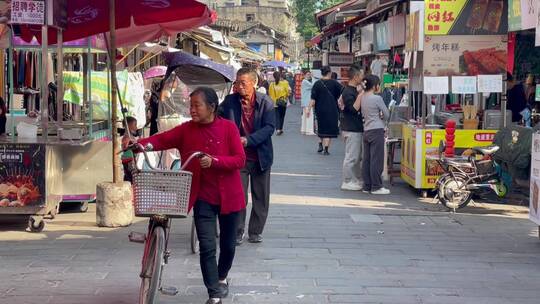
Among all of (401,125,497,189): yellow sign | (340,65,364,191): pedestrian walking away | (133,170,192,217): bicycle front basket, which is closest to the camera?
(133,170,192,217): bicycle front basket

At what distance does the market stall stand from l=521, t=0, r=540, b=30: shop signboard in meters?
1.80

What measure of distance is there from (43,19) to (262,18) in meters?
90.9

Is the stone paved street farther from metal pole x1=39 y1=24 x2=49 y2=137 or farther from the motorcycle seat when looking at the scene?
metal pole x1=39 y1=24 x2=49 y2=137

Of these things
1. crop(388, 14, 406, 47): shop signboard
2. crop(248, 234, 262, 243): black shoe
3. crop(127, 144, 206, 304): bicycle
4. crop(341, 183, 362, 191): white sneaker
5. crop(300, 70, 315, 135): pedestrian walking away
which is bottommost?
crop(248, 234, 262, 243): black shoe

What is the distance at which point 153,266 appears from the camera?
17.6 ft

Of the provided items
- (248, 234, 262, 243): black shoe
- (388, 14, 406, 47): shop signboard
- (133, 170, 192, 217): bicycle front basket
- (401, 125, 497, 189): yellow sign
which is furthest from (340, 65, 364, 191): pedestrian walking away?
(133, 170, 192, 217): bicycle front basket

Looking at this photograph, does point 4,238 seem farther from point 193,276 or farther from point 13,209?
point 193,276

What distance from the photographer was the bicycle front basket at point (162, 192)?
514 cm

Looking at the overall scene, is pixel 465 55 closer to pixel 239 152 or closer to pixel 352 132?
pixel 352 132

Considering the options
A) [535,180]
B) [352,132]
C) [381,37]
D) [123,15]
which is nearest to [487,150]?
[535,180]

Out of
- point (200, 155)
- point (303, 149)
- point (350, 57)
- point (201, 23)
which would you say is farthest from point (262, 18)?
point (200, 155)

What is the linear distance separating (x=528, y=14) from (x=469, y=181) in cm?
220

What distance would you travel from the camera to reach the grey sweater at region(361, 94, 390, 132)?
11.8m

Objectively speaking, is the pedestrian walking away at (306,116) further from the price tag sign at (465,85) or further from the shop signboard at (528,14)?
the shop signboard at (528,14)
